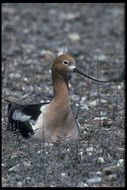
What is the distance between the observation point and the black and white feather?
7.97m

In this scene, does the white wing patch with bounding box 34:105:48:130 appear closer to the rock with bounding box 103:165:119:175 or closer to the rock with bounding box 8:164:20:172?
the rock with bounding box 8:164:20:172

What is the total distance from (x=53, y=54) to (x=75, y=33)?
173 cm

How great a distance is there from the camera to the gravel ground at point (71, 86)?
688cm

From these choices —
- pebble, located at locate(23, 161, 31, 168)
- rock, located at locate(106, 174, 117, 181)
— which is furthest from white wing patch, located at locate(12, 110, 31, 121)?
rock, located at locate(106, 174, 117, 181)

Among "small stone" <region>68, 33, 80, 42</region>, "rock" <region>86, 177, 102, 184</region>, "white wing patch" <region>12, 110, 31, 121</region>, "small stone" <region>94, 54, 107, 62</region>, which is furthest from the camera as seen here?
"small stone" <region>68, 33, 80, 42</region>

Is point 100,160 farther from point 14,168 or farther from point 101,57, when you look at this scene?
point 101,57

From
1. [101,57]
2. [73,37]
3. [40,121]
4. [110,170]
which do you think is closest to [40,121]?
[40,121]

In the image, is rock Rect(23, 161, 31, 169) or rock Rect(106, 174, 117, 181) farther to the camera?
rock Rect(23, 161, 31, 169)

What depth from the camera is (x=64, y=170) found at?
691 centimetres

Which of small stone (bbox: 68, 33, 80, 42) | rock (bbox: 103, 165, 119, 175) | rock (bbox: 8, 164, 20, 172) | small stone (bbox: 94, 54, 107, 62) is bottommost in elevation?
small stone (bbox: 68, 33, 80, 42)

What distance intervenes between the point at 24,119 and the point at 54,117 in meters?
0.34

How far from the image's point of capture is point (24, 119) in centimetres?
805

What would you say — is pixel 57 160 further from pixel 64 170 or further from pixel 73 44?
pixel 73 44

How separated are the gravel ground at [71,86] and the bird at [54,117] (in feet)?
0.41
